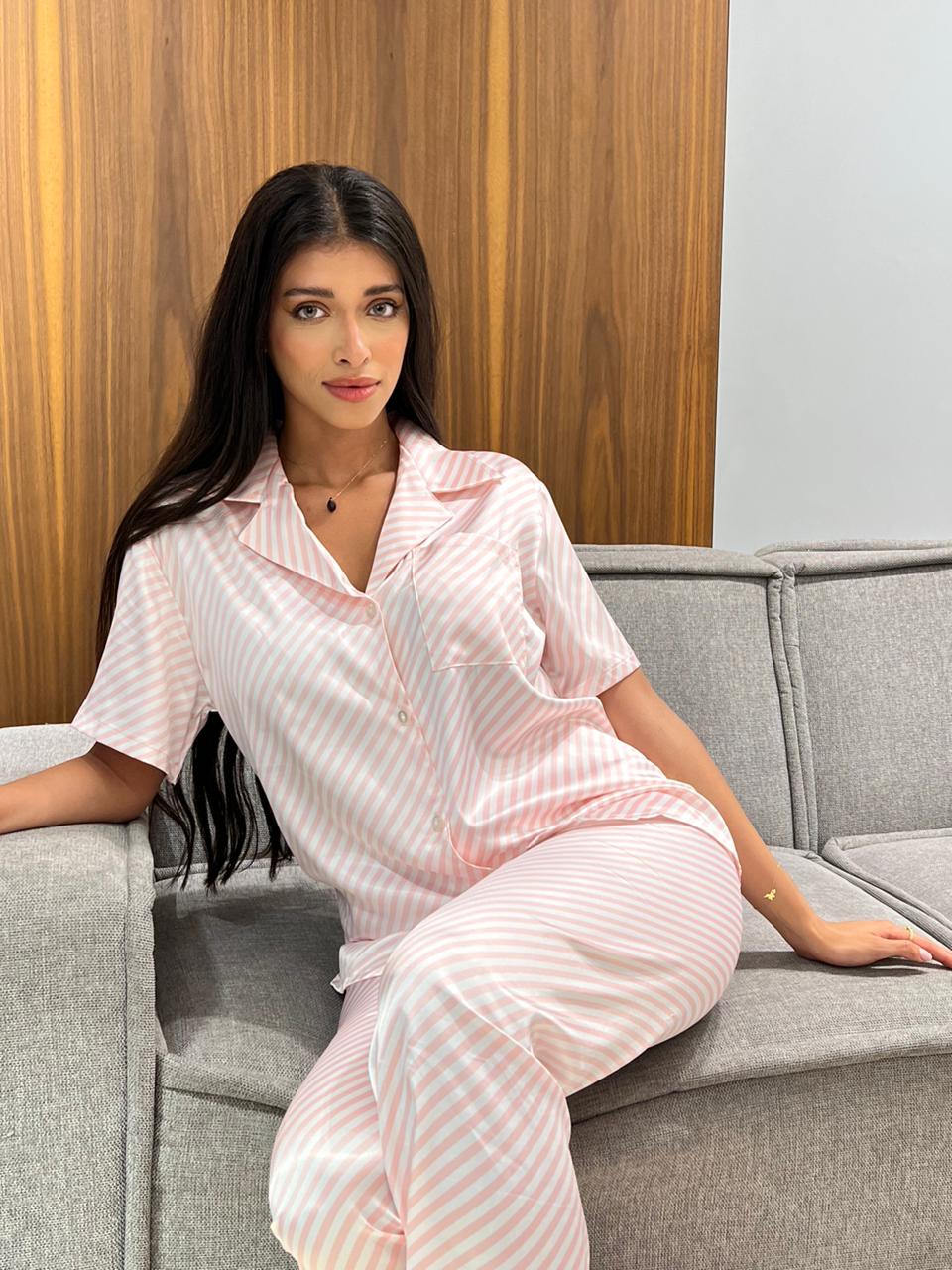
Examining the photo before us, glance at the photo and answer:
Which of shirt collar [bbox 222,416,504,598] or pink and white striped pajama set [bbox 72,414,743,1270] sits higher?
shirt collar [bbox 222,416,504,598]

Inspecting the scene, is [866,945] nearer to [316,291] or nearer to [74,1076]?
[74,1076]

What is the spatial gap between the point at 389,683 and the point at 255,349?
1.47 ft

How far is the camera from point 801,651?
2098 mm

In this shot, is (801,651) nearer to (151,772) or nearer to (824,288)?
(824,288)

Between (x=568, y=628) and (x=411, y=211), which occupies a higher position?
(x=411, y=211)

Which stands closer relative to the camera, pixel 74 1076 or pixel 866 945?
pixel 74 1076

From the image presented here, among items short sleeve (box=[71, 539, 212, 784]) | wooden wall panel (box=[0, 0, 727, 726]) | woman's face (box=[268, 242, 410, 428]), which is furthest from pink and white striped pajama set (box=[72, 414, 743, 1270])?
wooden wall panel (box=[0, 0, 727, 726])

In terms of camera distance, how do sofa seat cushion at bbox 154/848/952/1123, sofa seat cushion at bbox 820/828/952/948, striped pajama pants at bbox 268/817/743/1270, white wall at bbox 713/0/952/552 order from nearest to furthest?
striped pajama pants at bbox 268/817/743/1270, sofa seat cushion at bbox 154/848/952/1123, sofa seat cushion at bbox 820/828/952/948, white wall at bbox 713/0/952/552

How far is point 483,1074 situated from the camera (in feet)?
3.46

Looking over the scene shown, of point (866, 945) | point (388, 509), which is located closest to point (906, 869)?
point (866, 945)

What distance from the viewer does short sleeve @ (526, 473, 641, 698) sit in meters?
1.53

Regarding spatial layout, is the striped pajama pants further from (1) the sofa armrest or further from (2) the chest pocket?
(2) the chest pocket

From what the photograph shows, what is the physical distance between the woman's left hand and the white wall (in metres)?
1.12

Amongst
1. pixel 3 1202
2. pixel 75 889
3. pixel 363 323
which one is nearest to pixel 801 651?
pixel 363 323
